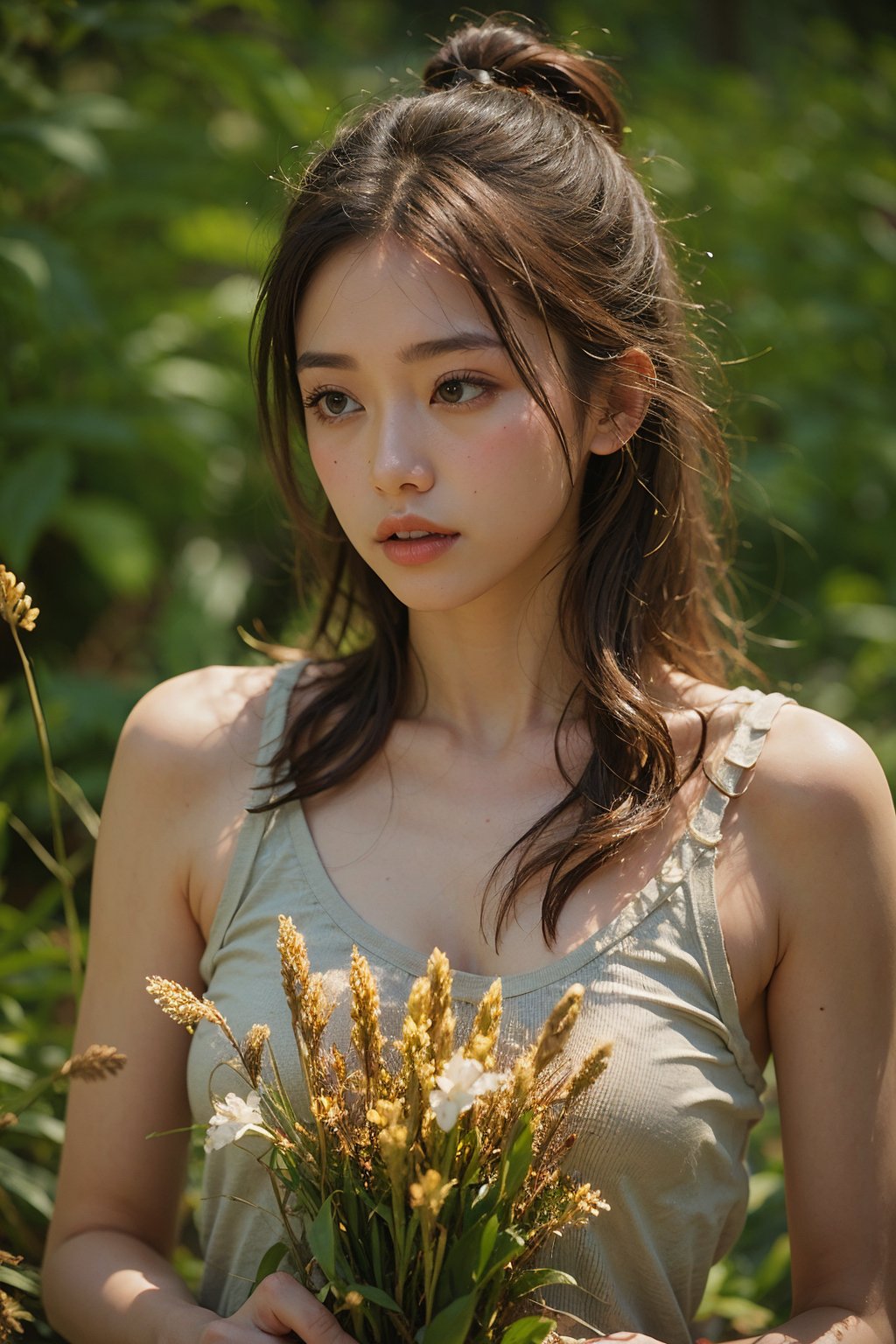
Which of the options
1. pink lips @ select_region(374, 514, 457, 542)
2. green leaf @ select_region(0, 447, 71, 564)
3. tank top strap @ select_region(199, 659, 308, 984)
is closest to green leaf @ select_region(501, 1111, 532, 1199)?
tank top strap @ select_region(199, 659, 308, 984)

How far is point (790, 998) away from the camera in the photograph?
6.40 ft

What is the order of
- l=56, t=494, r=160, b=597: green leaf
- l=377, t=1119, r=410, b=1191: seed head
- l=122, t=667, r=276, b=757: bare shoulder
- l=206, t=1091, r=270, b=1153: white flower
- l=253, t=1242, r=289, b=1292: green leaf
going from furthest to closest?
l=56, t=494, r=160, b=597: green leaf, l=122, t=667, r=276, b=757: bare shoulder, l=253, t=1242, r=289, b=1292: green leaf, l=206, t=1091, r=270, b=1153: white flower, l=377, t=1119, r=410, b=1191: seed head

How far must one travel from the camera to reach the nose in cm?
183

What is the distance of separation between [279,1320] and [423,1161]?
348 mm

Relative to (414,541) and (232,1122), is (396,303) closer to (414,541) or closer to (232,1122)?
(414,541)

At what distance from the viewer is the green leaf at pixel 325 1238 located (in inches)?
57.1

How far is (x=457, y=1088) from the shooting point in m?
1.34

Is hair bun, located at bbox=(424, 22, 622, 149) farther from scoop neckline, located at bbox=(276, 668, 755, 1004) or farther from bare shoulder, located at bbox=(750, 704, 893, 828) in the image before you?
scoop neckline, located at bbox=(276, 668, 755, 1004)

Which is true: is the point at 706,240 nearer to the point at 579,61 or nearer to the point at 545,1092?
the point at 579,61

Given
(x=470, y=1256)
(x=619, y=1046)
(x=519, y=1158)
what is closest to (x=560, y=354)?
(x=619, y=1046)

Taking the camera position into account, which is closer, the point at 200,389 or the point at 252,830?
the point at 252,830

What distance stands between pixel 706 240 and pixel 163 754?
3912 millimetres

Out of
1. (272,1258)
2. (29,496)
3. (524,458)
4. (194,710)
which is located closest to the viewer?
(272,1258)

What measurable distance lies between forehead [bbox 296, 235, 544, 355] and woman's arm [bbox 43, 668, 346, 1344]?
0.71 metres
